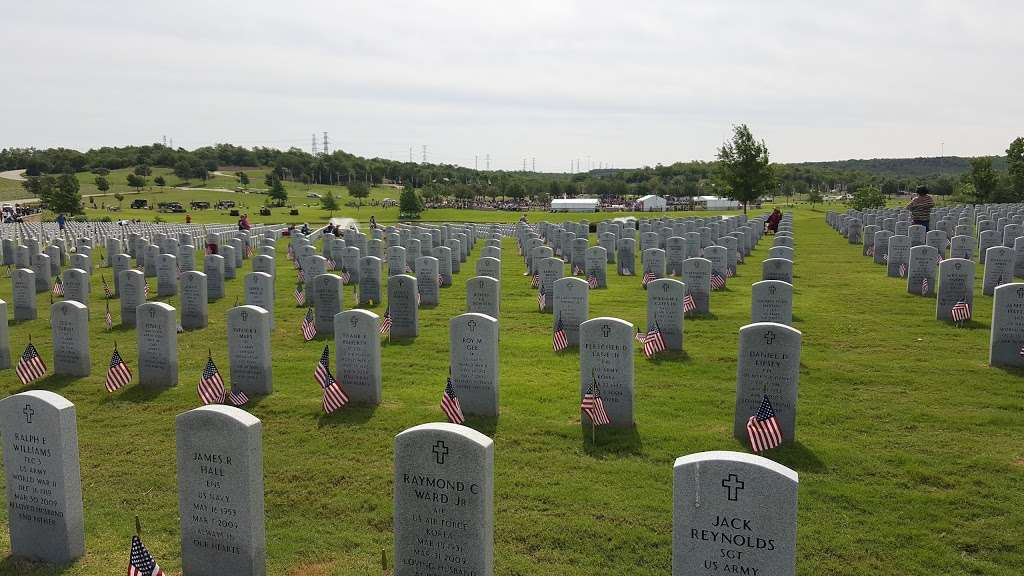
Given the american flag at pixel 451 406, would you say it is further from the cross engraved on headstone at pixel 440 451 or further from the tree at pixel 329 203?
the tree at pixel 329 203

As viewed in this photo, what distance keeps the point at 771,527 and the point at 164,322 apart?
9976 millimetres

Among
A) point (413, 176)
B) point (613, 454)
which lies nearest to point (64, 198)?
point (613, 454)

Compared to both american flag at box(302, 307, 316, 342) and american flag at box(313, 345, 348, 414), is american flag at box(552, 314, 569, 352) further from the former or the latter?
american flag at box(302, 307, 316, 342)

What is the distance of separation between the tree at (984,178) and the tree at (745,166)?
54.0 feet

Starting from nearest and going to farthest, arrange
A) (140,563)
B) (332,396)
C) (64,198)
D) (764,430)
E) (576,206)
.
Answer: (140,563), (764,430), (332,396), (64,198), (576,206)

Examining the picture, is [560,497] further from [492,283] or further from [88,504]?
[492,283]

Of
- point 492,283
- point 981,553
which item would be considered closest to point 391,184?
point 492,283

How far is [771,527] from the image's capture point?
16.3ft

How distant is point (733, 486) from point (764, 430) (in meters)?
3.97

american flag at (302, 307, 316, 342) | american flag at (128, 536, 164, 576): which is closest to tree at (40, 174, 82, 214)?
american flag at (302, 307, 316, 342)

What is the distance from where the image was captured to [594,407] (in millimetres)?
9438

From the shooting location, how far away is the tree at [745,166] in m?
50.7

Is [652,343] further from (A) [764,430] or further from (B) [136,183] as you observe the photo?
(B) [136,183]

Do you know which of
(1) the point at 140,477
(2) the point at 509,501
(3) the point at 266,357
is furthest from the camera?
(3) the point at 266,357
